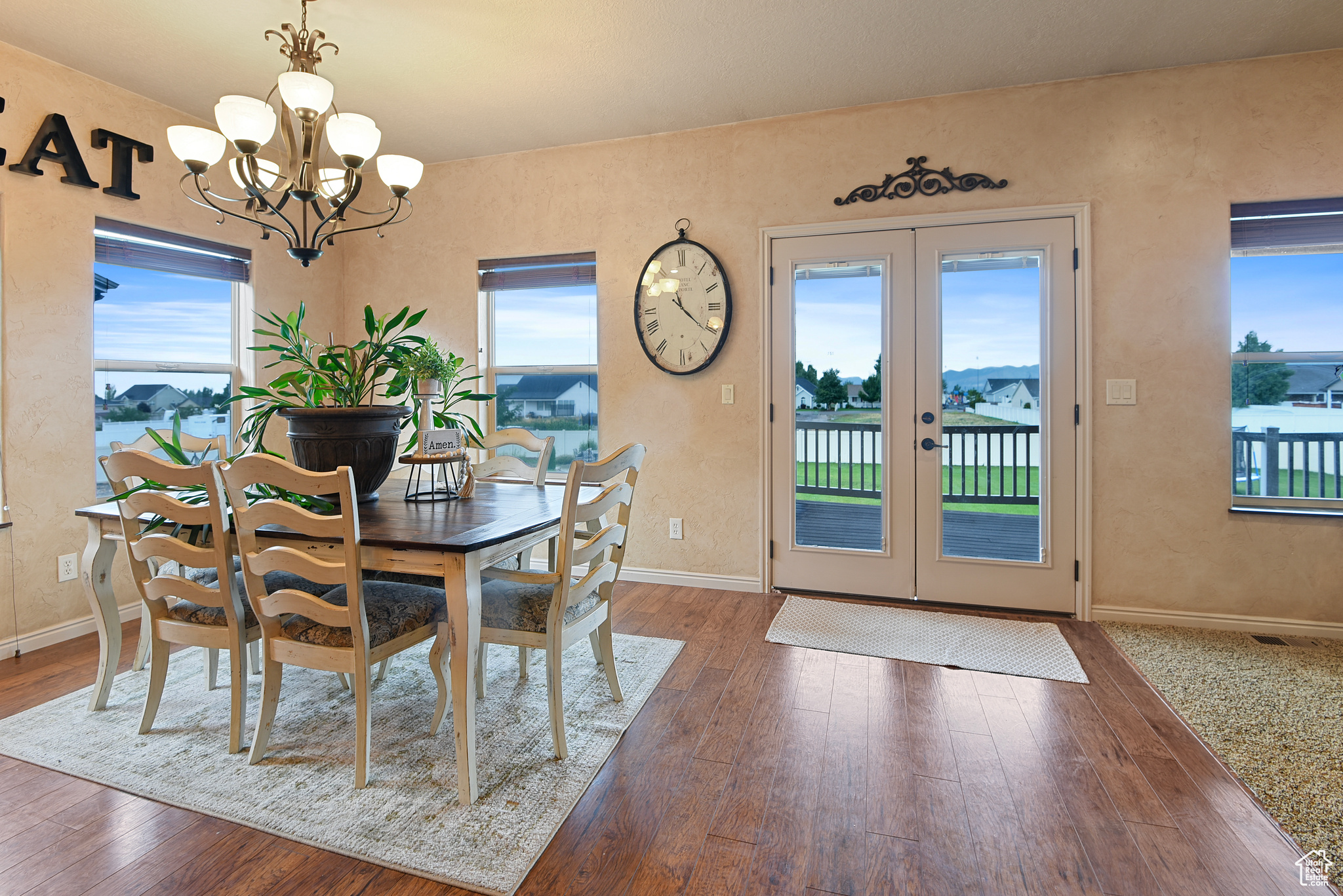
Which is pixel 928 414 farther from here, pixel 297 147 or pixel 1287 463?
pixel 297 147

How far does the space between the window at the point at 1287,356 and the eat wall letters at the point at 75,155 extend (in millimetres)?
5254

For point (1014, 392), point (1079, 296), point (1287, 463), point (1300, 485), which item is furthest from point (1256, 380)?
point (1014, 392)

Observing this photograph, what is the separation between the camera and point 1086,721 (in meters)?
2.18

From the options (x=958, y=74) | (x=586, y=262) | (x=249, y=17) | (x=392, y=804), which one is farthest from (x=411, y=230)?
(x=392, y=804)

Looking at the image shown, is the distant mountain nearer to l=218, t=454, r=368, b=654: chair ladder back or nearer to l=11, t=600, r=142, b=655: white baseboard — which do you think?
l=218, t=454, r=368, b=654: chair ladder back

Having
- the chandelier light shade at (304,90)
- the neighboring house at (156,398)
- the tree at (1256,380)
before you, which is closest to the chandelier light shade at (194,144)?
the chandelier light shade at (304,90)

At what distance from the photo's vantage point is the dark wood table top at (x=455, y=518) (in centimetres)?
169

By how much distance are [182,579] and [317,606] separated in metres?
0.57

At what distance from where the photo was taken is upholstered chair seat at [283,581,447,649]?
1.79 meters

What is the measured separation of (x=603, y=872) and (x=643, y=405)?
2684 mm

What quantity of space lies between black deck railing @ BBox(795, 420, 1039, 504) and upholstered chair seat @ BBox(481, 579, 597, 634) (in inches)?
75.7

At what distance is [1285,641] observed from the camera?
114 inches

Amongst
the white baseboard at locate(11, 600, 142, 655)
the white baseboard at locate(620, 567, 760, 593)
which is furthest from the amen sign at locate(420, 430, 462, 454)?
the white baseboard at locate(11, 600, 142, 655)
